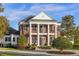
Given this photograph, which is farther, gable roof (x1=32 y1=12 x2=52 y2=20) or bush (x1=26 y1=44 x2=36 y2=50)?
bush (x1=26 y1=44 x2=36 y2=50)

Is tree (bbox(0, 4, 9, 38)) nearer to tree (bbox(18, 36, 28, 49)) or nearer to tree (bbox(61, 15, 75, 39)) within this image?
tree (bbox(18, 36, 28, 49))

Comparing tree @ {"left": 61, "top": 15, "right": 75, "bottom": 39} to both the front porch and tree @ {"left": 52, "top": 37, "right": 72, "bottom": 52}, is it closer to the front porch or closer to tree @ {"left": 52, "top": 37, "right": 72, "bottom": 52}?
tree @ {"left": 52, "top": 37, "right": 72, "bottom": 52}

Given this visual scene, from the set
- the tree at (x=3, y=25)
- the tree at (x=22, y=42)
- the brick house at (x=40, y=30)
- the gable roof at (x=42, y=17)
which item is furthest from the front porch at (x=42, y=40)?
the tree at (x=3, y=25)

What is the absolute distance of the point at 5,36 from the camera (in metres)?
7.00

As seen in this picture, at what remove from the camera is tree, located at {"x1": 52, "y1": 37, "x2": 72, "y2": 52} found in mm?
7000

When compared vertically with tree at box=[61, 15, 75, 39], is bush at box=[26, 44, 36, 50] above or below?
below

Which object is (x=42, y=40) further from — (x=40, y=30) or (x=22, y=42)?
(x=22, y=42)

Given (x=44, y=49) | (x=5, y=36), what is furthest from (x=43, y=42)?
(x=5, y=36)

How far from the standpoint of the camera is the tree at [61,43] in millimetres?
7000

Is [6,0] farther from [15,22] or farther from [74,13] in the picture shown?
[74,13]

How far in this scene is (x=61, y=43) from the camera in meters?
7.02

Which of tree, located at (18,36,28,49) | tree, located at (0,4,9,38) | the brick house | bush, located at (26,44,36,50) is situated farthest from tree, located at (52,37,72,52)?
tree, located at (0,4,9,38)

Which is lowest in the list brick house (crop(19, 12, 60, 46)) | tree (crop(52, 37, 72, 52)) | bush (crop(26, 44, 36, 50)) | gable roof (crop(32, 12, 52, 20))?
bush (crop(26, 44, 36, 50))

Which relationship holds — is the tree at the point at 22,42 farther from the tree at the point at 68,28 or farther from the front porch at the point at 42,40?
the tree at the point at 68,28
